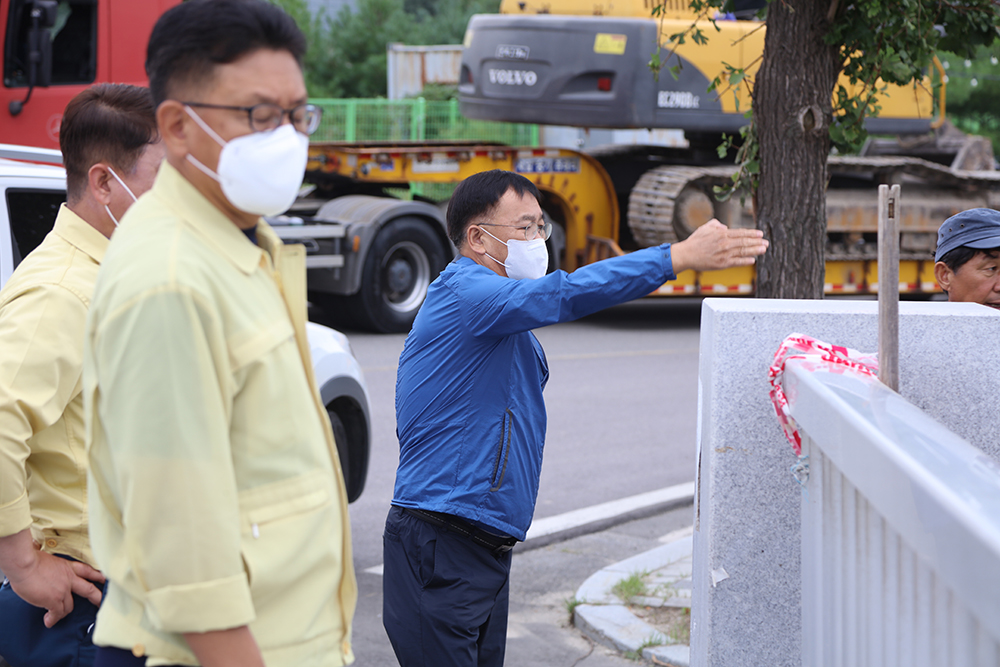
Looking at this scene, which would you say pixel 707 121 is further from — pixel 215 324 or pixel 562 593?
pixel 215 324

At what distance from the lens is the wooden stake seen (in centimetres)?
180

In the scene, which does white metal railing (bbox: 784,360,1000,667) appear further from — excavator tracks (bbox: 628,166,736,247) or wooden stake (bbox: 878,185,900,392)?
excavator tracks (bbox: 628,166,736,247)

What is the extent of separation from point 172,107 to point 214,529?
23.0 inches

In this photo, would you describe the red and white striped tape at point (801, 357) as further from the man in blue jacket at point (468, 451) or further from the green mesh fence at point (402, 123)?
the green mesh fence at point (402, 123)

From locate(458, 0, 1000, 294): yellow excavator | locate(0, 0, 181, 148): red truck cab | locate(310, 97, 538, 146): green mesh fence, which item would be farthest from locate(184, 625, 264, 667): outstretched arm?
locate(310, 97, 538, 146): green mesh fence

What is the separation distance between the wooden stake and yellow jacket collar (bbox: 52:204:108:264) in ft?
4.94

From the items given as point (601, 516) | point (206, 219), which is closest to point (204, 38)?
point (206, 219)

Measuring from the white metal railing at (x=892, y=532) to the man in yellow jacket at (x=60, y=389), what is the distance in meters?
1.40

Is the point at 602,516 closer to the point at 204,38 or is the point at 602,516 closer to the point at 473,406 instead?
the point at 473,406

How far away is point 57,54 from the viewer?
848cm

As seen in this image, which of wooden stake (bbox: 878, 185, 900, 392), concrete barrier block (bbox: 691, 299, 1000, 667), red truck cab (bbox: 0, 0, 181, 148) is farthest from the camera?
red truck cab (bbox: 0, 0, 181, 148)

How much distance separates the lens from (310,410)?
5.06ft

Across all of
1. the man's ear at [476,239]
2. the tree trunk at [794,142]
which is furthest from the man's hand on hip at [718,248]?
the tree trunk at [794,142]

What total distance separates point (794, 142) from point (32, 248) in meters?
2.98
